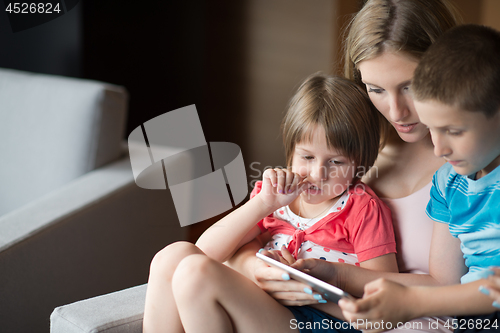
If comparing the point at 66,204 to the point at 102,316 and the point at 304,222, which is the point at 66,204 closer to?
the point at 102,316

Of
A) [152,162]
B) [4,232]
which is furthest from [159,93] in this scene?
[4,232]

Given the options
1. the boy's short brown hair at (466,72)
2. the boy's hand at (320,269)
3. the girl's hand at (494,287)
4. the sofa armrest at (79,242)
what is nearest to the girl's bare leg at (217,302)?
the boy's hand at (320,269)

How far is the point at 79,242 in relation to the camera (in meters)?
1.37

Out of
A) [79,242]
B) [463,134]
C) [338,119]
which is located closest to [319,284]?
[463,134]

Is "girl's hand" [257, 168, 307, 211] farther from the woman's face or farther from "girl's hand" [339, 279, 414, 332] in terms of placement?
"girl's hand" [339, 279, 414, 332]

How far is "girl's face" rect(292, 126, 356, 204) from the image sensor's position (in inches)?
41.5

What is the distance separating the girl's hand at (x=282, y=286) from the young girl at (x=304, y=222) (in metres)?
0.02

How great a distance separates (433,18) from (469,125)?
Answer: 343 mm

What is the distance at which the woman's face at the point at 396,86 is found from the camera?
3.13ft

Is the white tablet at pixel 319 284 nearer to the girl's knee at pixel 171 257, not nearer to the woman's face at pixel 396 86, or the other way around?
the girl's knee at pixel 171 257

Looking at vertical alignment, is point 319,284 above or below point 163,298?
above

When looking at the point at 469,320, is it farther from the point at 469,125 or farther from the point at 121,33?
the point at 121,33

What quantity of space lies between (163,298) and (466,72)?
68 centimetres

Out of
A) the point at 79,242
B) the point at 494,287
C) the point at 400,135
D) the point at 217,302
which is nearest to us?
the point at 494,287
